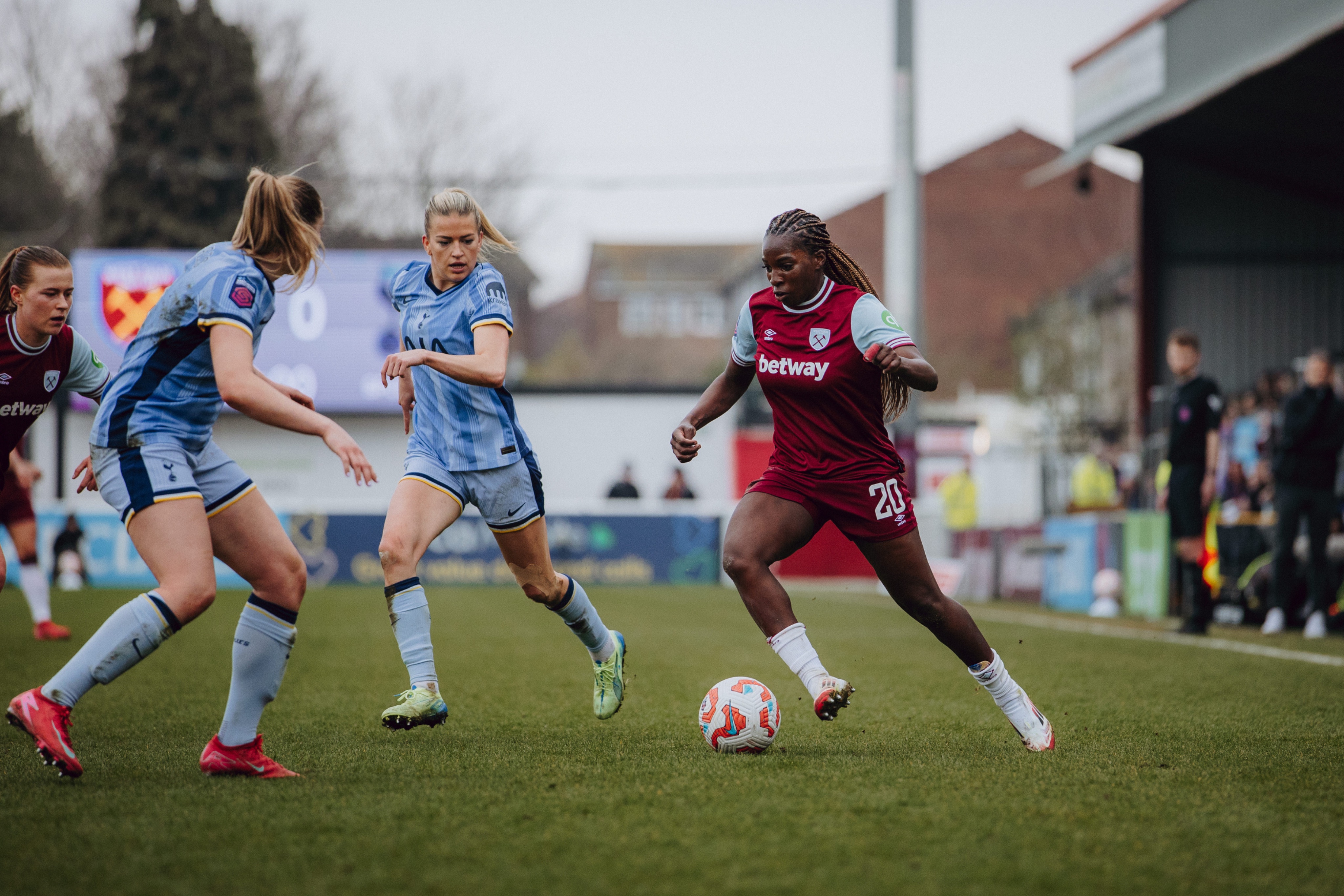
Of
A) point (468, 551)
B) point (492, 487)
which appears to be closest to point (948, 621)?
point (492, 487)

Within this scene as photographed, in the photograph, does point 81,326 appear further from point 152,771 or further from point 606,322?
point 606,322

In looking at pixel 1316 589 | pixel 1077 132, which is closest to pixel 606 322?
pixel 1077 132

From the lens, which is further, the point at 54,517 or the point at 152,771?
the point at 54,517

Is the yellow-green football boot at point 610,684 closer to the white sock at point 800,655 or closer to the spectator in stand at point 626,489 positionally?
the white sock at point 800,655

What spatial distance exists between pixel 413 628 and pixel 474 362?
109 cm

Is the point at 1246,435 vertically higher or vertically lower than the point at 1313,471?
higher

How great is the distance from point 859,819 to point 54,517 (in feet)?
62.6

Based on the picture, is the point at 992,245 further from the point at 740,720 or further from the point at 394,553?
the point at 394,553

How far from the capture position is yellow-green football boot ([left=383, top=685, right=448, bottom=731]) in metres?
4.78

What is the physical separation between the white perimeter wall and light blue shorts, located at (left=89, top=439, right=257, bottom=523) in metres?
22.2

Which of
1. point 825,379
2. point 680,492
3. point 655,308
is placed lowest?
point 680,492

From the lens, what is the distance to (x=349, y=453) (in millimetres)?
4027

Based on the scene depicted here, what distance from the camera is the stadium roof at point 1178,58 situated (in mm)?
13148

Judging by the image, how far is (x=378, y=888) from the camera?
3.05 m
